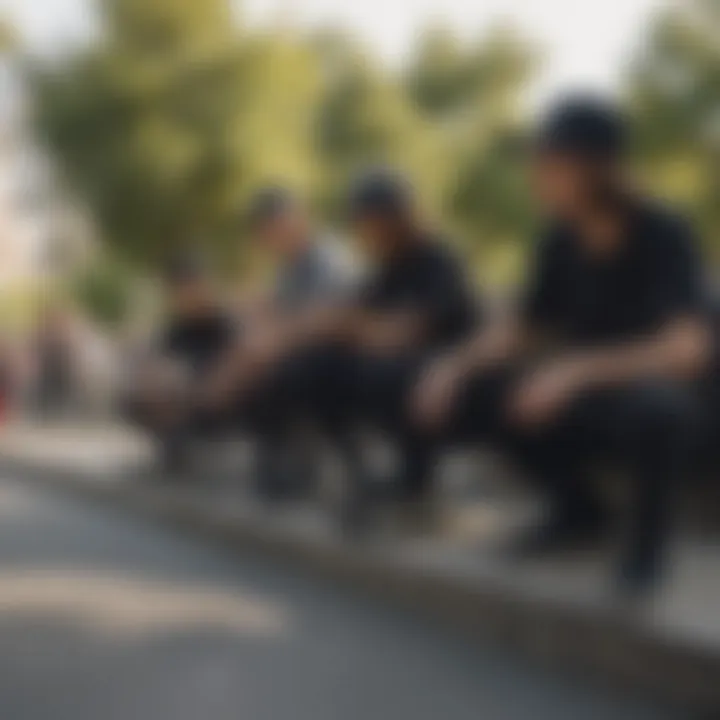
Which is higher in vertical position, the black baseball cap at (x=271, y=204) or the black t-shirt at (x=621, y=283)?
the black baseball cap at (x=271, y=204)

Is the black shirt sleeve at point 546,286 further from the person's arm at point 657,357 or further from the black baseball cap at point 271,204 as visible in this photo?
the black baseball cap at point 271,204

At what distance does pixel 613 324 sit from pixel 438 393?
0.55m

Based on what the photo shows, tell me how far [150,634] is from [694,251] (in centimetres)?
132

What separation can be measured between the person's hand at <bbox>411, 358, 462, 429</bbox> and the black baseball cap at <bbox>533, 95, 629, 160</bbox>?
70 cm

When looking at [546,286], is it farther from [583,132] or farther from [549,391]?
[583,132]

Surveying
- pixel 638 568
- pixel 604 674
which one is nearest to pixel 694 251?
pixel 638 568

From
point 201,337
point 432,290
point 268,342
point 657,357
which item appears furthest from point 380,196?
point 201,337

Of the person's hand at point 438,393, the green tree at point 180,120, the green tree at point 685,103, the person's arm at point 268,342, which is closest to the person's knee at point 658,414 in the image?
the person's hand at point 438,393

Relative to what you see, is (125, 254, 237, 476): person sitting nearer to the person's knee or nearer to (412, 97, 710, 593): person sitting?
(412, 97, 710, 593): person sitting

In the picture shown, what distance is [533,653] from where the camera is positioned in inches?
117

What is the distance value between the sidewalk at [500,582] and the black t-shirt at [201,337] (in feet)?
1.51

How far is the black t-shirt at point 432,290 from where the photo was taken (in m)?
3.83

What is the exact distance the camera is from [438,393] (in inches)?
139

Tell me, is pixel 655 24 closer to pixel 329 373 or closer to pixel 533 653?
pixel 329 373
